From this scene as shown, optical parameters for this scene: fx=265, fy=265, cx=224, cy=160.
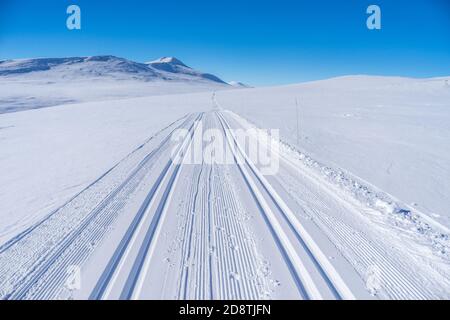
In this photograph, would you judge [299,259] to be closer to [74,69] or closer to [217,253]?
[217,253]

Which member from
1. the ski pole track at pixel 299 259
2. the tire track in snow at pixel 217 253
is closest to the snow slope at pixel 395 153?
the ski pole track at pixel 299 259

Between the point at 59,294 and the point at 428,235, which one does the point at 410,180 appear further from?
the point at 59,294

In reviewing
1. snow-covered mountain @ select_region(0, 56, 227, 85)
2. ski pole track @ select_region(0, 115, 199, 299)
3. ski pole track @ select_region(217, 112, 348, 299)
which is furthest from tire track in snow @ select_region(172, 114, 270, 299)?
snow-covered mountain @ select_region(0, 56, 227, 85)

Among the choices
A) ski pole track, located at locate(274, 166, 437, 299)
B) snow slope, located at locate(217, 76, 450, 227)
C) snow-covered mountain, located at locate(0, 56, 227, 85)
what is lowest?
ski pole track, located at locate(274, 166, 437, 299)

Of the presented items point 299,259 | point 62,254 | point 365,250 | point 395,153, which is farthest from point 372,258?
point 395,153

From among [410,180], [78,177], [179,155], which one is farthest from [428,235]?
[78,177]

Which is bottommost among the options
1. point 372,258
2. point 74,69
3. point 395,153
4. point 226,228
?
point 372,258

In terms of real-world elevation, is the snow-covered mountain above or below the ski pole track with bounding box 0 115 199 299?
above

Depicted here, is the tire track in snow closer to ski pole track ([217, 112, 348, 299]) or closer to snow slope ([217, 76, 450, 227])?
ski pole track ([217, 112, 348, 299])
